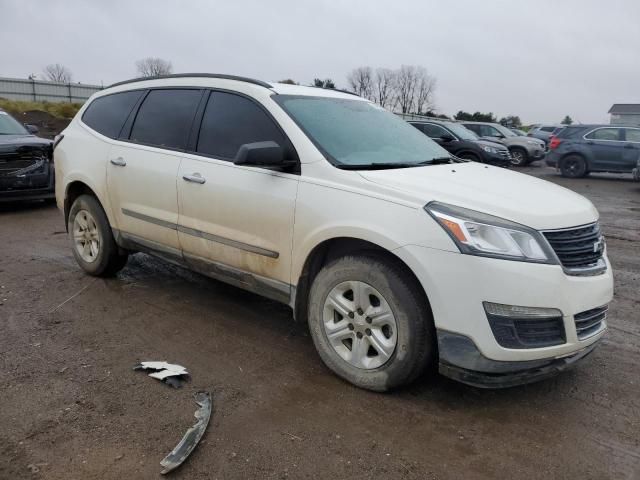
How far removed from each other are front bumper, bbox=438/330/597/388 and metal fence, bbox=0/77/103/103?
31058mm

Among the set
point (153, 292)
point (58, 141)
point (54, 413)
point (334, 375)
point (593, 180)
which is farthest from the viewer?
point (593, 180)

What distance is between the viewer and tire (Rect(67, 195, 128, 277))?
497 cm

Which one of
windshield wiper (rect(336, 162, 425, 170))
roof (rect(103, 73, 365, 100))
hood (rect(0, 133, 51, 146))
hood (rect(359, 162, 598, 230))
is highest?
roof (rect(103, 73, 365, 100))

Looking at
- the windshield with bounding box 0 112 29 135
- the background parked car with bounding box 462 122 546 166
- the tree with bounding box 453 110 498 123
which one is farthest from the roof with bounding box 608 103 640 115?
the windshield with bounding box 0 112 29 135

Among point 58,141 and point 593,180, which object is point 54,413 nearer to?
point 58,141

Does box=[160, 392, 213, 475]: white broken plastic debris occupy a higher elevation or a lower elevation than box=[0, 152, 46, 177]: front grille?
lower

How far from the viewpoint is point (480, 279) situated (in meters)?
2.70

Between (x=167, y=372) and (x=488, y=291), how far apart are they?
2.00 meters

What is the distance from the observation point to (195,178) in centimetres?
397

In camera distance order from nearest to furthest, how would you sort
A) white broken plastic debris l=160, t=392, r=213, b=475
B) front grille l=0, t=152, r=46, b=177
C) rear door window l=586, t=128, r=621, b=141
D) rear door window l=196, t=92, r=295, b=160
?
1. white broken plastic debris l=160, t=392, r=213, b=475
2. rear door window l=196, t=92, r=295, b=160
3. front grille l=0, t=152, r=46, b=177
4. rear door window l=586, t=128, r=621, b=141

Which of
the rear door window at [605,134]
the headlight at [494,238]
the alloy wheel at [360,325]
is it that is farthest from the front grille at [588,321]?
the rear door window at [605,134]

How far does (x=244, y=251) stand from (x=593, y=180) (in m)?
16.3

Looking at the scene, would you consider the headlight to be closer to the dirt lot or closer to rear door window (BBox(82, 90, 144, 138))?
the dirt lot

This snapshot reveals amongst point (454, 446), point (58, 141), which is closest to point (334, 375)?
point (454, 446)
